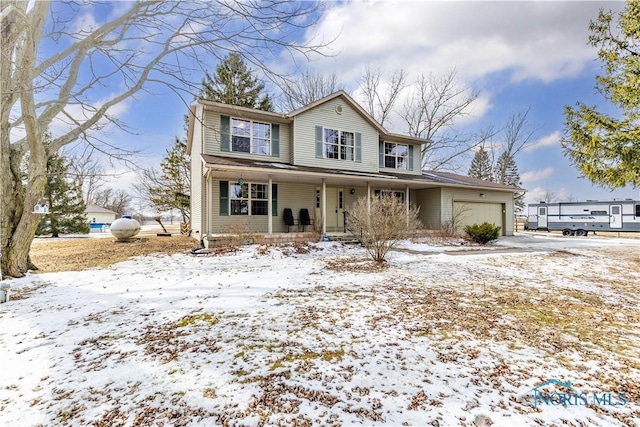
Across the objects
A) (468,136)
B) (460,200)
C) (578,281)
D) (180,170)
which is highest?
(468,136)

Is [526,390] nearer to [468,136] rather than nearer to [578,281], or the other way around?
[578,281]

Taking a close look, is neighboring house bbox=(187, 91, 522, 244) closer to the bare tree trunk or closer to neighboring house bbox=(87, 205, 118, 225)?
the bare tree trunk

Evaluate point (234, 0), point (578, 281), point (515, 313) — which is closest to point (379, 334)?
point (515, 313)

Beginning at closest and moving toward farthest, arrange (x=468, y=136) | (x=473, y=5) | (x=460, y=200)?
(x=473, y=5) < (x=460, y=200) < (x=468, y=136)

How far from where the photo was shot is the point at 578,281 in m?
6.41

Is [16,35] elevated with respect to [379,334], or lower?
elevated

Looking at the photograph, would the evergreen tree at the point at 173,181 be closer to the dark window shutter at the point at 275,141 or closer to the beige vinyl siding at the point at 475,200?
the dark window shutter at the point at 275,141

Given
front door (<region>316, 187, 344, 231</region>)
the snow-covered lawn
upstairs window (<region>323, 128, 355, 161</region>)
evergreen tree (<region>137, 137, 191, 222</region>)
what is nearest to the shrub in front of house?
front door (<region>316, 187, 344, 231</region>)

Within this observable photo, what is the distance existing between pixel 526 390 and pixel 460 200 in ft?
50.6

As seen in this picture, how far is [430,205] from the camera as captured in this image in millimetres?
16438

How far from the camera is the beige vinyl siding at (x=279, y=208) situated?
39.7ft

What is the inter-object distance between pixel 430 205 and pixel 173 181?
18.1 metres

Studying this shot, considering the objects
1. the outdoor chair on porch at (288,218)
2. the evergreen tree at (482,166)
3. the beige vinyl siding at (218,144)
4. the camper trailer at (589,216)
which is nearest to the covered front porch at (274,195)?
the outdoor chair on porch at (288,218)

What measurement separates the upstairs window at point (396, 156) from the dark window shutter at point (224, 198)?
8873mm
